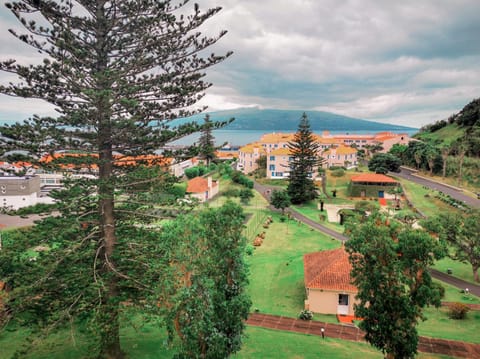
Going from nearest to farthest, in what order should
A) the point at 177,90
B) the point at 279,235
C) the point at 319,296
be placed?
1. the point at 177,90
2. the point at 319,296
3. the point at 279,235

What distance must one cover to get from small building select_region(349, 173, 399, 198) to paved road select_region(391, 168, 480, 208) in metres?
6.36

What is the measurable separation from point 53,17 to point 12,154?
458 centimetres

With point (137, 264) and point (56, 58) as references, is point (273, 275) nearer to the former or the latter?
point (137, 264)

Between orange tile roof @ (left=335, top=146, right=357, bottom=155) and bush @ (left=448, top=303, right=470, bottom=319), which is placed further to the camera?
orange tile roof @ (left=335, top=146, right=357, bottom=155)

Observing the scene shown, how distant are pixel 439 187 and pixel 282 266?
35396 millimetres

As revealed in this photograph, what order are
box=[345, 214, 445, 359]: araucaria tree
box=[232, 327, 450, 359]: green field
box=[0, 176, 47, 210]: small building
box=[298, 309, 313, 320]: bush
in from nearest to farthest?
box=[345, 214, 445, 359]: araucaria tree < box=[232, 327, 450, 359]: green field < box=[298, 309, 313, 320]: bush < box=[0, 176, 47, 210]: small building

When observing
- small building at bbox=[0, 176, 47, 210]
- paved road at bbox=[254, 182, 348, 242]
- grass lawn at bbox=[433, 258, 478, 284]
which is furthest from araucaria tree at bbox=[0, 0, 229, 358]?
small building at bbox=[0, 176, 47, 210]

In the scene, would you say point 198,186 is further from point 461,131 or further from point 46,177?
point 461,131

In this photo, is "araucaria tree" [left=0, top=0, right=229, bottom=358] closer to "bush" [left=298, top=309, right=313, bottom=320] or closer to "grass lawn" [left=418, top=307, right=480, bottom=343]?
"bush" [left=298, top=309, right=313, bottom=320]

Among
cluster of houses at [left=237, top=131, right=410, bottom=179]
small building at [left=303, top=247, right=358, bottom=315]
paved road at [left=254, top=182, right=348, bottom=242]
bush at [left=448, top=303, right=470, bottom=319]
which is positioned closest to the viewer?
bush at [left=448, top=303, right=470, bottom=319]

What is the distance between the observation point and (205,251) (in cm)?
1013

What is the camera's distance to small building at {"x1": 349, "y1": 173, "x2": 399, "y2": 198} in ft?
160

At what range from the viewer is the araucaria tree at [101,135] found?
1095cm

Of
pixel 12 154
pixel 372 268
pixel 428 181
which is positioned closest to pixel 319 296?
pixel 372 268
